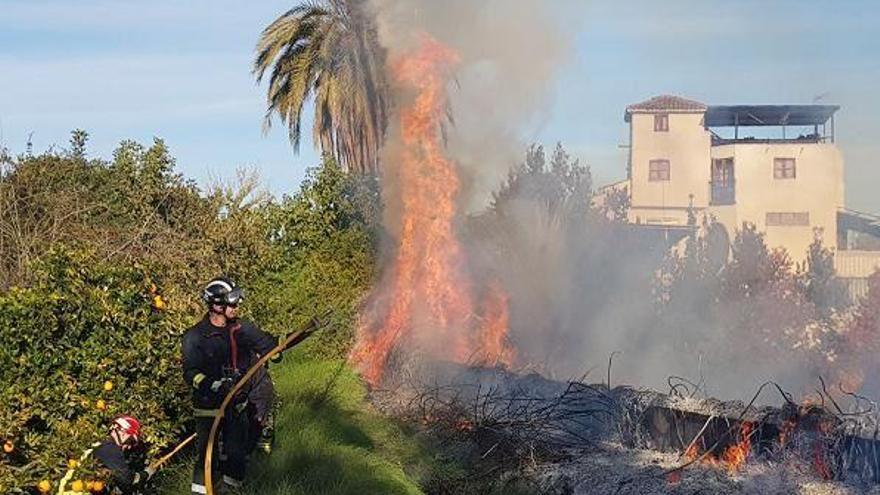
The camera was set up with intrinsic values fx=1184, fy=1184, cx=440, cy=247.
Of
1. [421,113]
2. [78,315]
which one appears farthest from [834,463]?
[421,113]

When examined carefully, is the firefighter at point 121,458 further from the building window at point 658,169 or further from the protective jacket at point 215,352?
the building window at point 658,169

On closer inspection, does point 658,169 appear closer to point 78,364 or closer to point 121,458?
point 78,364

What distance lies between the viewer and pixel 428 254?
53.7 ft

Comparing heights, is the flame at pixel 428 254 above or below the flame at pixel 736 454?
above

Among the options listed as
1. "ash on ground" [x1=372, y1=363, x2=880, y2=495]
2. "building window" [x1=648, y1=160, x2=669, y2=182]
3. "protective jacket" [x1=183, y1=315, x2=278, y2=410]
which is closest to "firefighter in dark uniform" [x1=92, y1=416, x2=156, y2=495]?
"protective jacket" [x1=183, y1=315, x2=278, y2=410]

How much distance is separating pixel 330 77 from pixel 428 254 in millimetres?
10248

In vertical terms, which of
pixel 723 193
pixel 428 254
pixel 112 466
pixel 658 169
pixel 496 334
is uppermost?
pixel 658 169

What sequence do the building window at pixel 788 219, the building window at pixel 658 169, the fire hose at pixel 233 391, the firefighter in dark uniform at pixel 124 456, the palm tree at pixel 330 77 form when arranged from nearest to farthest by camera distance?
the fire hose at pixel 233 391 < the firefighter in dark uniform at pixel 124 456 < the palm tree at pixel 330 77 < the building window at pixel 788 219 < the building window at pixel 658 169

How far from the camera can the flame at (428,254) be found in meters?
16.1

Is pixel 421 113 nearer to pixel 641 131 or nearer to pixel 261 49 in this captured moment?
pixel 261 49

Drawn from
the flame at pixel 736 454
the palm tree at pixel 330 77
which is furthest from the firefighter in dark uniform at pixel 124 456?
the palm tree at pixel 330 77

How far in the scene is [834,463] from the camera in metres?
9.27

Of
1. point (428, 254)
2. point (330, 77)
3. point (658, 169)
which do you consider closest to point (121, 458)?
point (428, 254)

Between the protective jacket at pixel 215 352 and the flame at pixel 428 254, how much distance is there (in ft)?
22.9
